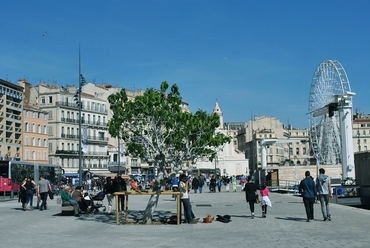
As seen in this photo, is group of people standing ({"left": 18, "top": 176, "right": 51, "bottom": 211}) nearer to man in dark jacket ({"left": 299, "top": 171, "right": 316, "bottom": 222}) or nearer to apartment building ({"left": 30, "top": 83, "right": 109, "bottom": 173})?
man in dark jacket ({"left": 299, "top": 171, "right": 316, "bottom": 222})

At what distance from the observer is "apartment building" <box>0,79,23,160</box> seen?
80.8 m

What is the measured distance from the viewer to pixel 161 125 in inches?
1009

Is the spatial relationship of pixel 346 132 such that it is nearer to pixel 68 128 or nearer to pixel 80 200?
pixel 80 200

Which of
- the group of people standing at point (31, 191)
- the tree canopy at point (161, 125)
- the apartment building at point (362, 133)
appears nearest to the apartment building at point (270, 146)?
the apartment building at point (362, 133)

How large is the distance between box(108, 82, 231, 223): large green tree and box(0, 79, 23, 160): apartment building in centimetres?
5565

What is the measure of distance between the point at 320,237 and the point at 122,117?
11925mm

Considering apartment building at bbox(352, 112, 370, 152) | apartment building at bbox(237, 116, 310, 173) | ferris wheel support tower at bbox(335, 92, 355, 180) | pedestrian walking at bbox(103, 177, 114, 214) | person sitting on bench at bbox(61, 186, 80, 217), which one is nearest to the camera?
person sitting on bench at bbox(61, 186, 80, 217)

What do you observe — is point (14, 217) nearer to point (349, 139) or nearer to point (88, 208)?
point (88, 208)

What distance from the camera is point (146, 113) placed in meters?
23.7

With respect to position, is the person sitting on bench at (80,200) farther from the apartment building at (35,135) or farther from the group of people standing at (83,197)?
the apartment building at (35,135)

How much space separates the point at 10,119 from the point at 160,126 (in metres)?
62.2

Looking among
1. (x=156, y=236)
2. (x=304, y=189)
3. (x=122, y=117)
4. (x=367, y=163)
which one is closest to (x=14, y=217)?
(x=122, y=117)

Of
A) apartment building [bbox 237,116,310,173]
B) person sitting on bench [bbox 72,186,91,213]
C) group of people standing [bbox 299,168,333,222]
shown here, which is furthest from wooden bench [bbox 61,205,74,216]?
apartment building [bbox 237,116,310,173]

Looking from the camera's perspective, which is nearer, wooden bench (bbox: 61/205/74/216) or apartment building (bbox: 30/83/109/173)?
wooden bench (bbox: 61/205/74/216)
